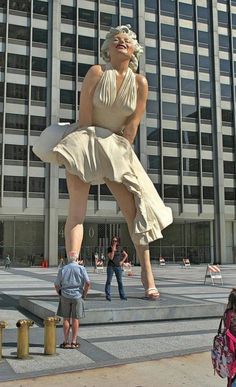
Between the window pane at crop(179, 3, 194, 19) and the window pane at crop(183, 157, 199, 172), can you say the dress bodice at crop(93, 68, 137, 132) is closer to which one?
the window pane at crop(183, 157, 199, 172)

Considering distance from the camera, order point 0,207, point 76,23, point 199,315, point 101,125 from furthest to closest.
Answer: point 76,23, point 0,207, point 101,125, point 199,315

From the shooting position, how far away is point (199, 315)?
10.2 meters

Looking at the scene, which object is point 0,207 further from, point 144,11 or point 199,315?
point 199,315

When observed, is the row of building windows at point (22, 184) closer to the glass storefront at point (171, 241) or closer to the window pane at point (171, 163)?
the glass storefront at point (171, 241)

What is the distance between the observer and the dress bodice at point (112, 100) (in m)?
10.7

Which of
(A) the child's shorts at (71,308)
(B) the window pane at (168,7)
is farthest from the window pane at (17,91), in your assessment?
(A) the child's shorts at (71,308)

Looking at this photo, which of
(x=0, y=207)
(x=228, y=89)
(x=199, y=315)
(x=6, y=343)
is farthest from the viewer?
(x=228, y=89)

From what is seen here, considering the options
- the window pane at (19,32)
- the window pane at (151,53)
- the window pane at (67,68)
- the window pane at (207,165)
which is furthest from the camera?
the window pane at (207,165)

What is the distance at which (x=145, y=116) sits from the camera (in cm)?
4553

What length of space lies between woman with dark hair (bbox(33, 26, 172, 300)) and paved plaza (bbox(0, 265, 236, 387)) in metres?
1.31

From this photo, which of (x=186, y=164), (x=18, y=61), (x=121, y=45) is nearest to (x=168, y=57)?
(x=186, y=164)

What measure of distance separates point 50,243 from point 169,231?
14.2 metres

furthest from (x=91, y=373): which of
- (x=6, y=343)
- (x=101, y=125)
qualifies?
(x=101, y=125)

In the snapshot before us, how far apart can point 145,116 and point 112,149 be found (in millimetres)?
35459
